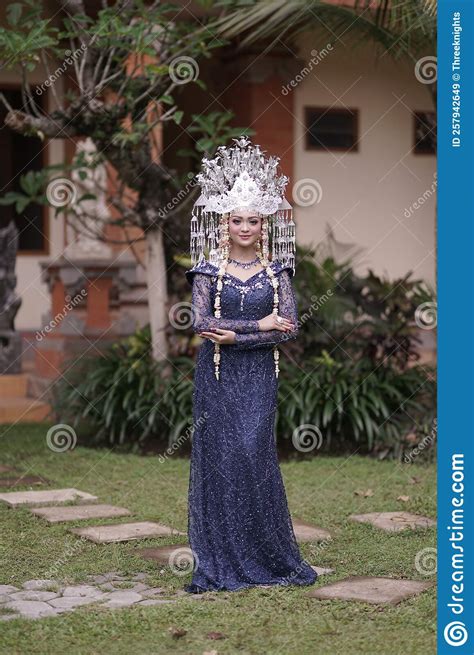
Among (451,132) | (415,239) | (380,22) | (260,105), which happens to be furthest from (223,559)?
(415,239)

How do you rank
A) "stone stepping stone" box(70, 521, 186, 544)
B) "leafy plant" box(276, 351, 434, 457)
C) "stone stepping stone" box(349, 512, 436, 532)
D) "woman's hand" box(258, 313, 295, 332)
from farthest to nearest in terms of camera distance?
1. "leafy plant" box(276, 351, 434, 457)
2. "stone stepping stone" box(349, 512, 436, 532)
3. "stone stepping stone" box(70, 521, 186, 544)
4. "woman's hand" box(258, 313, 295, 332)

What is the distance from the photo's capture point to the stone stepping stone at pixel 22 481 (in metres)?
7.87

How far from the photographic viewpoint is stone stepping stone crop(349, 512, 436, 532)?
6.62m

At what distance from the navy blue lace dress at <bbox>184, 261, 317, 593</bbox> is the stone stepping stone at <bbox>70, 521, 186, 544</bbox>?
931mm

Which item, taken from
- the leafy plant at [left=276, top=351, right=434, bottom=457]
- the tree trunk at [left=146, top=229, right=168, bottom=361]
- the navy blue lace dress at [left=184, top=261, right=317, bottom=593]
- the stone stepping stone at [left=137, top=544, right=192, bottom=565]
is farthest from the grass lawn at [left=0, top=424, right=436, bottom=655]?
the tree trunk at [left=146, top=229, right=168, bottom=361]

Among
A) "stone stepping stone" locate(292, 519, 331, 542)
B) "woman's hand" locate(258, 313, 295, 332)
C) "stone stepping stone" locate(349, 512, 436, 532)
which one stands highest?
"woman's hand" locate(258, 313, 295, 332)

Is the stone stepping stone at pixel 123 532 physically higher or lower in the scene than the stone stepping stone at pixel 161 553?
higher

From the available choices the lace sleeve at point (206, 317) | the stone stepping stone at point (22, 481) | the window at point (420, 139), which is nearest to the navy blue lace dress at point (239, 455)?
the lace sleeve at point (206, 317)

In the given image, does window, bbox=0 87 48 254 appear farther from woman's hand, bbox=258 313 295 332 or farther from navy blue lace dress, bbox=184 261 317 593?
woman's hand, bbox=258 313 295 332

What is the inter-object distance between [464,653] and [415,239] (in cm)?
1078

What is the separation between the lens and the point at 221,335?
5.37 metres

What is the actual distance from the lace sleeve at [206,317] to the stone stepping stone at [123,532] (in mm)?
1489

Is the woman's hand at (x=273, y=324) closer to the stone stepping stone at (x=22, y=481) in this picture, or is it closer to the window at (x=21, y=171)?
the stone stepping stone at (x=22, y=481)

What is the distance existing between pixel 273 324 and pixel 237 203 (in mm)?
611
